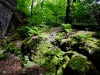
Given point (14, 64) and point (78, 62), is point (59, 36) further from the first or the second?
point (78, 62)

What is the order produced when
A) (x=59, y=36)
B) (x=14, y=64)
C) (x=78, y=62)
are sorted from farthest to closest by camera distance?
(x=59, y=36), (x=14, y=64), (x=78, y=62)

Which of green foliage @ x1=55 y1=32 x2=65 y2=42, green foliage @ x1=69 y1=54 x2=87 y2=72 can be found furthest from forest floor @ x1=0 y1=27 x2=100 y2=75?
green foliage @ x1=69 y1=54 x2=87 y2=72

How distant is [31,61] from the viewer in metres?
12.5

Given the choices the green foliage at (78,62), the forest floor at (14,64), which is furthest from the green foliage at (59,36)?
the green foliage at (78,62)

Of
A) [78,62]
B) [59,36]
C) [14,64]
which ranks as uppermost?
[59,36]

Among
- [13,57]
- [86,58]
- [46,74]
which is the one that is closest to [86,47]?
[86,58]

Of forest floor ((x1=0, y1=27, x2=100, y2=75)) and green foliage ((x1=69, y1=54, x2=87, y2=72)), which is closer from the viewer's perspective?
green foliage ((x1=69, y1=54, x2=87, y2=72))

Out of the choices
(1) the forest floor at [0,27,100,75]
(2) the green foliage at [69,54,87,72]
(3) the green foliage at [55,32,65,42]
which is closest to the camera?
(2) the green foliage at [69,54,87,72]

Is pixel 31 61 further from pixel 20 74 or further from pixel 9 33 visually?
pixel 9 33

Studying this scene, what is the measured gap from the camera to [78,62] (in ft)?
34.0

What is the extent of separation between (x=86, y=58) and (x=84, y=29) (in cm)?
493

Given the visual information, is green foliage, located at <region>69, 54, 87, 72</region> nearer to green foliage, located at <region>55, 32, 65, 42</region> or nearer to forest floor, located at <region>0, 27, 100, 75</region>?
forest floor, located at <region>0, 27, 100, 75</region>

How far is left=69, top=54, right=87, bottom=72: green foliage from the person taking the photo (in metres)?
10.2

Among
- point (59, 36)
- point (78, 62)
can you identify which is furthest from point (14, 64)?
point (78, 62)
